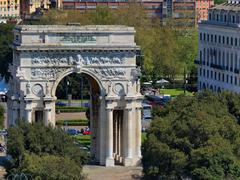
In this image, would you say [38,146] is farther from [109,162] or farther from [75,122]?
[75,122]

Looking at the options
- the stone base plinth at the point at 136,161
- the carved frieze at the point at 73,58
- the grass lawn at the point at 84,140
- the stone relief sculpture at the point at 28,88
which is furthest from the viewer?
the grass lawn at the point at 84,140

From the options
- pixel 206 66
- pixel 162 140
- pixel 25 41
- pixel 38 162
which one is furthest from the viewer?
pixel 206 66

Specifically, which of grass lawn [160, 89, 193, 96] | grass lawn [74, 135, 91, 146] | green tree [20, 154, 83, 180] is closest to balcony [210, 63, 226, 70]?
grass lawn [160, 89, 193, 96]

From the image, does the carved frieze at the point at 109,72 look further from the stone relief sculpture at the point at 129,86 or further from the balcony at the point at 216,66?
the balcony at the point at 216,66

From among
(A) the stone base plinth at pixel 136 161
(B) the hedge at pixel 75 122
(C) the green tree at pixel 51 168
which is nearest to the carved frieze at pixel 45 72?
(A) the stone base plinth at pixel 136 161

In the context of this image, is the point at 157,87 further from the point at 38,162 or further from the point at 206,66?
the point at 38,162

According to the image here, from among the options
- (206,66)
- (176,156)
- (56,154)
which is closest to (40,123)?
(56,154)

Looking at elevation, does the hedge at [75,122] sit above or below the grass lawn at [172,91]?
above
